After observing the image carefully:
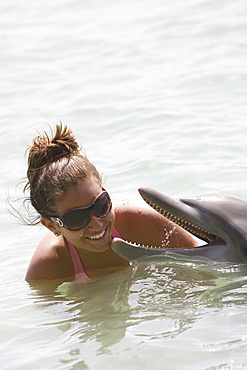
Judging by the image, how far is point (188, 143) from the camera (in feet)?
31.3

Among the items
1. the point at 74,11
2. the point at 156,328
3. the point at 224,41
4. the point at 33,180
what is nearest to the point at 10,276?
the point at 33,180

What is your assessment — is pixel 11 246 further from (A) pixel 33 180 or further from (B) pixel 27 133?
(B) pixel 27 133

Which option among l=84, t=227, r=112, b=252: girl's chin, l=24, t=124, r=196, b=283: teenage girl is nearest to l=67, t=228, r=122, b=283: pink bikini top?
l=24, t=124, r=196, b=283: teenage girl

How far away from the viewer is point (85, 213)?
5.33m

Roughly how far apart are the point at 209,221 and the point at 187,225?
0.59ft

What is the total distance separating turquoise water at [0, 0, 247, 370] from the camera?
5059 millimetres

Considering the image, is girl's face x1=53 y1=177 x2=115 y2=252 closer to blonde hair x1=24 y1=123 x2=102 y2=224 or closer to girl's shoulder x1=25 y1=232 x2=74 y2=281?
blonde hair x1=24 y1=123 x2=102 y2=224

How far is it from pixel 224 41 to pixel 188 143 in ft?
13.4

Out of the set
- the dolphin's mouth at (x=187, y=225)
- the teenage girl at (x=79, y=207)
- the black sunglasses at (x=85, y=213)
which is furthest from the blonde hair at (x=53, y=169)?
the dolphin's mouth at (x=187, y=225)

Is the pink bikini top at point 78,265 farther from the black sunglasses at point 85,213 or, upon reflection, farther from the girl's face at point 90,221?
the black sunglasses at point 85,213

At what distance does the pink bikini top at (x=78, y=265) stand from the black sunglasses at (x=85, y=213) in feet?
1.29

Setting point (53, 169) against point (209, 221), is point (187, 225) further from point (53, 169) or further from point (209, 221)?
point (53, 169)

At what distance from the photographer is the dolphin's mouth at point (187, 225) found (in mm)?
5414

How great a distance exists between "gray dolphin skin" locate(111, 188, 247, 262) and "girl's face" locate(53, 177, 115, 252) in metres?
0.11
